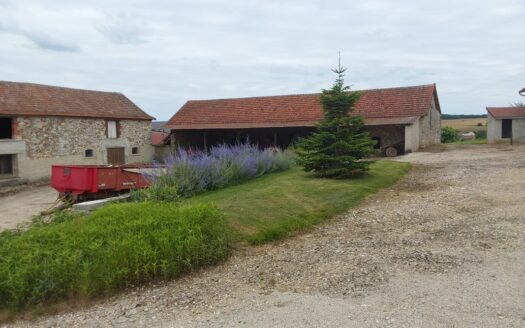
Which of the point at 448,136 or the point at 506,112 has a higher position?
the point at 506,112

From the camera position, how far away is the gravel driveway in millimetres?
4211

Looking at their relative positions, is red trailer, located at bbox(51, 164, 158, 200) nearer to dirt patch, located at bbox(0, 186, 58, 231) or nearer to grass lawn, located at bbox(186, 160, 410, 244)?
dirt patch, located at bbox(0, 186, 58, 231)

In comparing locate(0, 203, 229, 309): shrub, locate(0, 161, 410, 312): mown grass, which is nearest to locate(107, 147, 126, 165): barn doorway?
locate(0, 161, 410, 312): mown grass

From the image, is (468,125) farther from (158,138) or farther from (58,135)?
(58,135)

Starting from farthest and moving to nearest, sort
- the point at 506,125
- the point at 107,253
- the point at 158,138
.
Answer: the point at 158,138 < the point at 506,125 < the point at 107,253

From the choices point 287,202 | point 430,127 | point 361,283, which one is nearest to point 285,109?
point 430,127

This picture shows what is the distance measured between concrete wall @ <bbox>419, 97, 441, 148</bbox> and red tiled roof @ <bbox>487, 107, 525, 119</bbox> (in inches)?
133

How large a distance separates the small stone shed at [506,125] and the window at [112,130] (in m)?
24.2

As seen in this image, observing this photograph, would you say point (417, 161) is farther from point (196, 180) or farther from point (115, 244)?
point (115, 244)

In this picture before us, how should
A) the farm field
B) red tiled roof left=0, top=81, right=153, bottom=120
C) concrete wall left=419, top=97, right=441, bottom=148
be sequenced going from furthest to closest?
the farm field
concrete wall left=419, top=97, right=441, bottom=148
red tiled roof left=0, top=81, right=153, bottom=120

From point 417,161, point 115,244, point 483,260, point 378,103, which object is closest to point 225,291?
point 115,244

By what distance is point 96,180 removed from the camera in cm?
1464

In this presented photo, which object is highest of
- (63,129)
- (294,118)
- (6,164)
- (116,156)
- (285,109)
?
(285,109)

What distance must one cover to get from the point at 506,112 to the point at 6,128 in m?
30.1
